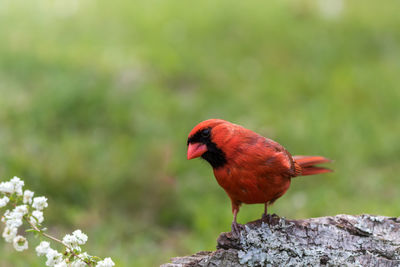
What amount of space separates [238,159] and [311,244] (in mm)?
531

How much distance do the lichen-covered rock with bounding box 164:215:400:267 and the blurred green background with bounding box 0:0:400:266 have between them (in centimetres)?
154

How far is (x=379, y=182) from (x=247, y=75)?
2574 millimetres

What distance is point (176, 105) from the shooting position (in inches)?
267

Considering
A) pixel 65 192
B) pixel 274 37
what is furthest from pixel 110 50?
pixel 65 192

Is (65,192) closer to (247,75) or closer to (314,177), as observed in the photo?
(314,177)

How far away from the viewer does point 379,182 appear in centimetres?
593

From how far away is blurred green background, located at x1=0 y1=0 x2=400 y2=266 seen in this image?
4973 millimetres

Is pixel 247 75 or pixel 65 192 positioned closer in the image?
pixel 65 192

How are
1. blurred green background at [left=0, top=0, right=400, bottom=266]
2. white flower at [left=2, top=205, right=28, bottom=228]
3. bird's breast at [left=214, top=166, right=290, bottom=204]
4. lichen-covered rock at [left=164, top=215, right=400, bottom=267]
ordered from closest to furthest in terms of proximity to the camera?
white flower at [left=2, top=205, right=28, bottom=228] < lichen-covered rock at [left=164, top=215, right=400, bottom=267] < bird's breast at [left=214, top=166, right=290, bottom=204] < blurred green background at [left=0, top=0, right=400, bottom=266]

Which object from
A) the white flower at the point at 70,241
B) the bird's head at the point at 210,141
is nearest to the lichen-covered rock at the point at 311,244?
the bird's head at the point at 210,141

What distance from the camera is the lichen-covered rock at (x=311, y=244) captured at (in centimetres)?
263

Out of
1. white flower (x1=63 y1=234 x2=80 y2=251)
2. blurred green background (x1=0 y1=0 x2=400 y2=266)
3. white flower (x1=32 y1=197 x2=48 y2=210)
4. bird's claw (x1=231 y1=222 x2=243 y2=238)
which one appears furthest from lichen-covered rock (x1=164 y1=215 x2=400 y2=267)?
blurred green background (x1=0 y1=0 x2=400 y2=266)

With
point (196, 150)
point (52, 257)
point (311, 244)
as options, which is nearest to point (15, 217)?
point (52, 257)

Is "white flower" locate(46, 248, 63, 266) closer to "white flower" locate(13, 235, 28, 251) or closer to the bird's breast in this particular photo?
"white flower" locate(13, 235, 28, 251)
